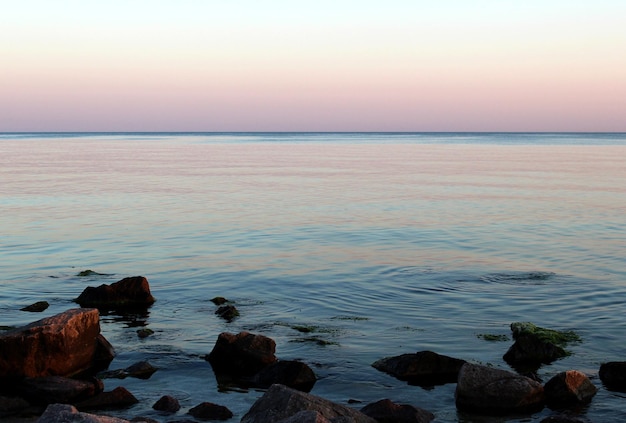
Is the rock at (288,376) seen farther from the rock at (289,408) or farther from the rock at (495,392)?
the rock at (495,392)

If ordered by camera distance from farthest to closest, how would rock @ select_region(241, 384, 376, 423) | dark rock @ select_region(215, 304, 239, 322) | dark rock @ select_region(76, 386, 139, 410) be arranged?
dark rock @ select_region(215, 304, 239, 322)
dark rock @ select_region(76, 386, 139, 410)
rock @ select_region(241, 384, 376, 423)

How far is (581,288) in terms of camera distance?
26812mm

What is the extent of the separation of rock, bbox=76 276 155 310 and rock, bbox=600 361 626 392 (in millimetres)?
14524

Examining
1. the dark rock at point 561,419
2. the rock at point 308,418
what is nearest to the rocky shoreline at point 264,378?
the dark rock at point 561,419

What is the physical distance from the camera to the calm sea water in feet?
63.1

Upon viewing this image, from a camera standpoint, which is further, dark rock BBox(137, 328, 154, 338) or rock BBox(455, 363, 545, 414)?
dark rock BBox(137, 328, 154, 338)

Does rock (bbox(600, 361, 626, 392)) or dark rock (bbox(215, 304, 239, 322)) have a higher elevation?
rock (bbox(600, 361, 626, 392))

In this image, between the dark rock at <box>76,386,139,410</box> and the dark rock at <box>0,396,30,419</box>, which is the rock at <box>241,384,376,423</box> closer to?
the dark rock at <box>76,386,139,410</box>

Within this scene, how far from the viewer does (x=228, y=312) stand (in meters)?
23.5

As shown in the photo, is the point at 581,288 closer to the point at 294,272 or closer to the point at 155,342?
the point at 294,272

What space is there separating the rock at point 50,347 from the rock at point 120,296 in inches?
258

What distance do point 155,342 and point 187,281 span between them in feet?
26.3

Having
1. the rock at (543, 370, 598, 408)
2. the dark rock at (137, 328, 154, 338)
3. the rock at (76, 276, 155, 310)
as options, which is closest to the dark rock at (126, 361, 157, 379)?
the dark rock at (137, 328, 154, 338)

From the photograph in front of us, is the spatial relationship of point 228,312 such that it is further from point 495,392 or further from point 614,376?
point 614,376
